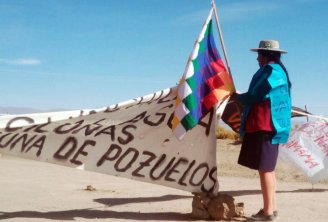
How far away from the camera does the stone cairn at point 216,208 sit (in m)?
5.96

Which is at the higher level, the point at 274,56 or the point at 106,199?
the point at 274,56

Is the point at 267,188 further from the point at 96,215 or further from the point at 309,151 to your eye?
the point at 309,151

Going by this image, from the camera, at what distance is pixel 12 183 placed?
29.7ft

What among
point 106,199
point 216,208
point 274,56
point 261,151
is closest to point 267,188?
point 261,151

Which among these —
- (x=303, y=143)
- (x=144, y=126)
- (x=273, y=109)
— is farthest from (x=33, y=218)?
(x=303, y=143)

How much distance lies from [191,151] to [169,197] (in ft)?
6.09

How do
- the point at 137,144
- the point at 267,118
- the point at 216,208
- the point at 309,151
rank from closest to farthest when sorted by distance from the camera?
the point at 267,118 < the point at 216,208 < the point at 137,144 < the point at 309,151

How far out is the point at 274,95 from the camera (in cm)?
555

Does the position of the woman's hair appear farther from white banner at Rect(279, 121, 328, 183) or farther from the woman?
white banner at Rect(279, 121, 328, 183)

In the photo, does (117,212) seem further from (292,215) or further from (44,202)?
(292,215)

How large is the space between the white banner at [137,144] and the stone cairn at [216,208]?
4.7 inches

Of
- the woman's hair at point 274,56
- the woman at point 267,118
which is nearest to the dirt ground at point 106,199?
the woman at point 267,118

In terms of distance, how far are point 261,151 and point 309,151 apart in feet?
12.0

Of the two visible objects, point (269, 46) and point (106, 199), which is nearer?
point (269, 46)
